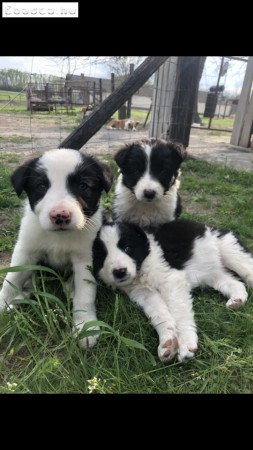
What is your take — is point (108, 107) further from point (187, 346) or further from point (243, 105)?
point (243, 105)

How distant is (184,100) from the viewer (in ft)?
26.0

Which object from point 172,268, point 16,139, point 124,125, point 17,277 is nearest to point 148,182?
point 172,268

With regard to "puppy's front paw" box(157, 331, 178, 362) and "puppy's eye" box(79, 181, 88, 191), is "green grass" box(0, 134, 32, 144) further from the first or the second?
"puppy's front paw" box(157, 331, 178, 362)

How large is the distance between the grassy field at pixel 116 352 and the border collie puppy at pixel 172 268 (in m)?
0.09

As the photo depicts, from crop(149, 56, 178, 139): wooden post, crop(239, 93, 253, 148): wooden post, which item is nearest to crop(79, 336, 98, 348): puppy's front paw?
crop(149, 56, 178, 139): wooden post

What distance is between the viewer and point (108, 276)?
2770 millimetres

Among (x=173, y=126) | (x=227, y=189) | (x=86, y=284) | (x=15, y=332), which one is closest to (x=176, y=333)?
(x=86, y=284)

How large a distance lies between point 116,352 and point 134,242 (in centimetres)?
92

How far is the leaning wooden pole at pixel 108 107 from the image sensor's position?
15.0 ft

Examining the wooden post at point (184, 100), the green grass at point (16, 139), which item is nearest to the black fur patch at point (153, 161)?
the wooden post at point (184, 100)

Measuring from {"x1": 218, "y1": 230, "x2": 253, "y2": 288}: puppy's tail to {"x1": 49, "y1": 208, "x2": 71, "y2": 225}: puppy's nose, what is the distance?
5.17 ft

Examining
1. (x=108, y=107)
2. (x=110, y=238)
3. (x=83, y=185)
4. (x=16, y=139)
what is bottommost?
(x=16, y=139)

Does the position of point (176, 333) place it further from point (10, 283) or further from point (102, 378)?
point (10, 283)
